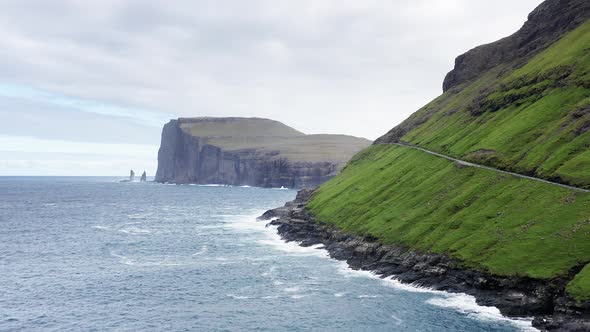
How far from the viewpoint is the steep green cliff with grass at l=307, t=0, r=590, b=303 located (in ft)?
223

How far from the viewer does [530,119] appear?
10706 cm

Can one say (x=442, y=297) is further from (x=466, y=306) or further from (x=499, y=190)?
(x=499, y=190)

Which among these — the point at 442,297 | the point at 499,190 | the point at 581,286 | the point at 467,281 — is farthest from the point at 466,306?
the point at 499,190

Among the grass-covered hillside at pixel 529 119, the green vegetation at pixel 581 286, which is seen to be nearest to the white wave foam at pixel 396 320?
the green vegetation at pixel 581 286

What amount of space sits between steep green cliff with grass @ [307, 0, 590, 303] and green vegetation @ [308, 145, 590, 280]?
20 centimetres

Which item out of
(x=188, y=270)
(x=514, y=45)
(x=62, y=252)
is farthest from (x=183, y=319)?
(x=514, y=45)

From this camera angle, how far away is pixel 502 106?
129m

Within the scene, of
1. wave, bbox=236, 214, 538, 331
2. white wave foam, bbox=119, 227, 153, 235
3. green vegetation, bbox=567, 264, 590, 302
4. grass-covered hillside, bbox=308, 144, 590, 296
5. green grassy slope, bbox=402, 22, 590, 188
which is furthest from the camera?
white wave foam, bbox=119, 227, 153, 235

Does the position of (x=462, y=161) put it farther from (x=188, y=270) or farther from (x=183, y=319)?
(x=183, y=319)

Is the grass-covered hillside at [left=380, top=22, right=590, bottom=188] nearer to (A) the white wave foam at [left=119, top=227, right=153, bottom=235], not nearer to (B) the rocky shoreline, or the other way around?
(B) the rocky shoreline

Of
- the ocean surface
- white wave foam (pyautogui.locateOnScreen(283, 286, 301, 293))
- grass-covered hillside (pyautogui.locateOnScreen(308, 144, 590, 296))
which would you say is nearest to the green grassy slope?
grass-covered hillside (pyautogui.locateOnScreen(308, 144, 590, 296))

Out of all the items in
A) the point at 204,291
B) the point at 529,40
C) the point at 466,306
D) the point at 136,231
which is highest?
the point at 529,40

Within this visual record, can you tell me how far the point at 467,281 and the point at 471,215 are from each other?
685 inches

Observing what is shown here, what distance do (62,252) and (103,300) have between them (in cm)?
4499
